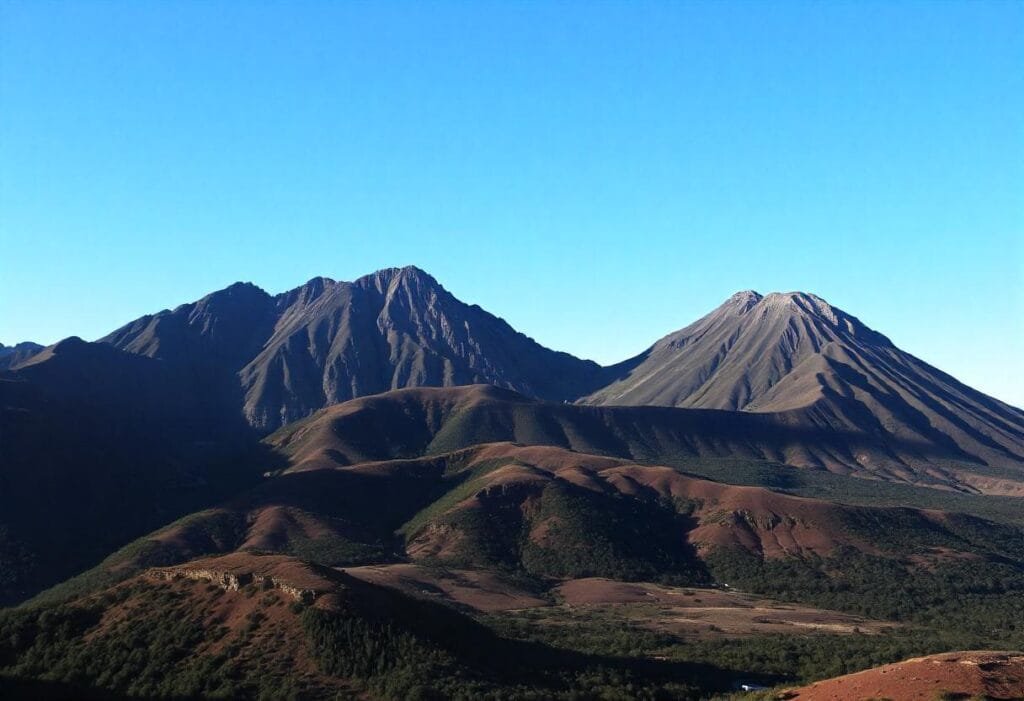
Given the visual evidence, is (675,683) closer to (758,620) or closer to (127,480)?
(758,620)

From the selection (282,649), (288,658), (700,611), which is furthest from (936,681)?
(700,611)

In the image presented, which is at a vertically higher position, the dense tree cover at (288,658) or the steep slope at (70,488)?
the steep slope at (70,488)

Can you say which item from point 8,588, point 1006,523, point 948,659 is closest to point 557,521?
point 8,588

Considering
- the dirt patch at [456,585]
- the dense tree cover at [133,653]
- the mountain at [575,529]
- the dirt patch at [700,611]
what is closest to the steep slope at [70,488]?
the mountain at [575,529]

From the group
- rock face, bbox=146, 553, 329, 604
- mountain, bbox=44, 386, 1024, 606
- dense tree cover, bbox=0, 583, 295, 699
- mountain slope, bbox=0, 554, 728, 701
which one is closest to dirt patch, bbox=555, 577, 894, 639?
mountain, bbox=44, 386, 1024, 606

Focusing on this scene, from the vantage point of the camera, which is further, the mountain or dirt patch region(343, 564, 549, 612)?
the mountain

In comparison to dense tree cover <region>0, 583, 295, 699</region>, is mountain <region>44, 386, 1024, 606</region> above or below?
above

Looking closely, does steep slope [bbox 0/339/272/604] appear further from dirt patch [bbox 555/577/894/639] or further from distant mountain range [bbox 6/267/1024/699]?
dirt patch [bbox 555/577/894/639]

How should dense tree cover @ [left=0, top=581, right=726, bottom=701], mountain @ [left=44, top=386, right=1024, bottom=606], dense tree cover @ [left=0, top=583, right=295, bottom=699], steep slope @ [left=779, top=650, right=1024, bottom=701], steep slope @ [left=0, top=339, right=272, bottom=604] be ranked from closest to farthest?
steep slope @ [left=779, top=650, right=1024, bottom=701] → dense tree cover @ [left=0, top=583, right=295, bottom=699] → dense tree cover @ [left=0, top=581, right=726, bottom=701] → steep slope @ [left=0, top=339, right=272, bottom=604] → mountain @ [left=44, top=386, right=1024, bottom=606]

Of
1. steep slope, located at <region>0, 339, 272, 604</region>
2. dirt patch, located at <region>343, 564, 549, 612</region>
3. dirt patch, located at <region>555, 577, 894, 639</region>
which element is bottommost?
dirt patch, located at <region>555, 577, 894, 639</region>

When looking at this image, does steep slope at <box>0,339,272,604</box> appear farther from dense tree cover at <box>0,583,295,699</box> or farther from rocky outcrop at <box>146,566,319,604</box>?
dense tree cover at <box>0,583,295,699</box>

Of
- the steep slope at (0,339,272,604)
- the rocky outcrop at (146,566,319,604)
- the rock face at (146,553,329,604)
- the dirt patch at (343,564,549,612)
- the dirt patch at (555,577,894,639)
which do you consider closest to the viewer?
the rocky outcrop at (146,566,319,604)

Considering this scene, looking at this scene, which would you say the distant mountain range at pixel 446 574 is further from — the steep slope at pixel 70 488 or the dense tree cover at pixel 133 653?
the steep slope at pixel 70 488
